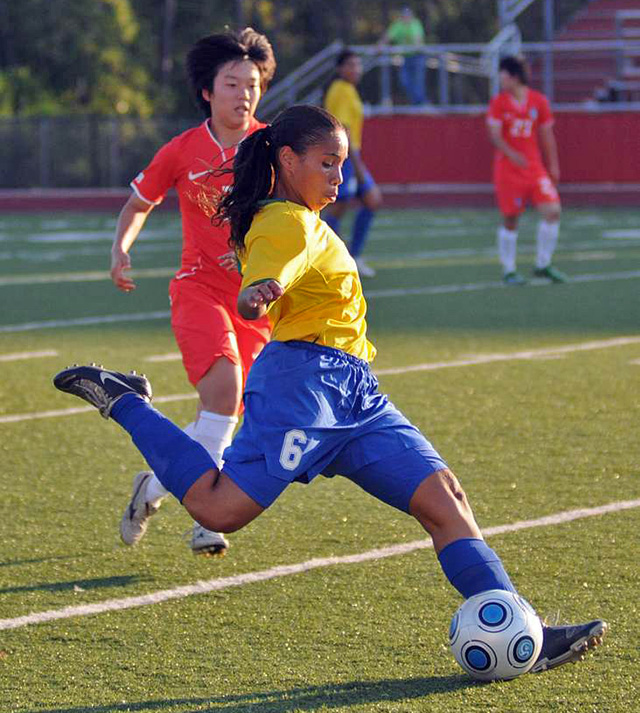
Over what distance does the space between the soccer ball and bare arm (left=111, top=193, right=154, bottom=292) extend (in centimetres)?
236

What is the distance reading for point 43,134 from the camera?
32.9 metres

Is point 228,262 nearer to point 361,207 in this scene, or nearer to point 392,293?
point 392,293

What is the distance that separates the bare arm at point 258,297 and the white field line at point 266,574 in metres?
1.33

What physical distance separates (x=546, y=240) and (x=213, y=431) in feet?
30.6

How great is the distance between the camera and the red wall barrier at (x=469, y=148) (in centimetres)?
2542

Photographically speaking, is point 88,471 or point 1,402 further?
point 1,402

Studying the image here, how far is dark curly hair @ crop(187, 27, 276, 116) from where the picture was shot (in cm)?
581

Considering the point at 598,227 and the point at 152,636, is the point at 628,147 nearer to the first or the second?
the point at 598,227

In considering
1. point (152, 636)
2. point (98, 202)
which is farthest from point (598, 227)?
point (152, 636)

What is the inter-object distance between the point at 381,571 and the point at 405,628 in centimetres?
62

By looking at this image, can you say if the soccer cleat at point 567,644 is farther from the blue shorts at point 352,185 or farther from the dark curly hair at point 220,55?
the blue shorts at point 352,185

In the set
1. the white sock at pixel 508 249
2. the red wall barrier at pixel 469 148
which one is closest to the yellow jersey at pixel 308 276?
the white sock at pixel 508 249

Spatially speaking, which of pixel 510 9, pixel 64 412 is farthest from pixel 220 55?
pixel 510 9

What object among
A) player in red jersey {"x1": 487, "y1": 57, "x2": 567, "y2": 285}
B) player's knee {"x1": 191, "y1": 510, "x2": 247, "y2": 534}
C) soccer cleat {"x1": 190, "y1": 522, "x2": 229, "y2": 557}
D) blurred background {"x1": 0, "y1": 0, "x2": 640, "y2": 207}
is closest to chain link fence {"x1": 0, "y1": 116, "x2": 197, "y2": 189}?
blurred background {"x1": 0, "y1": 0, "x2": 640, "y2": 207}
